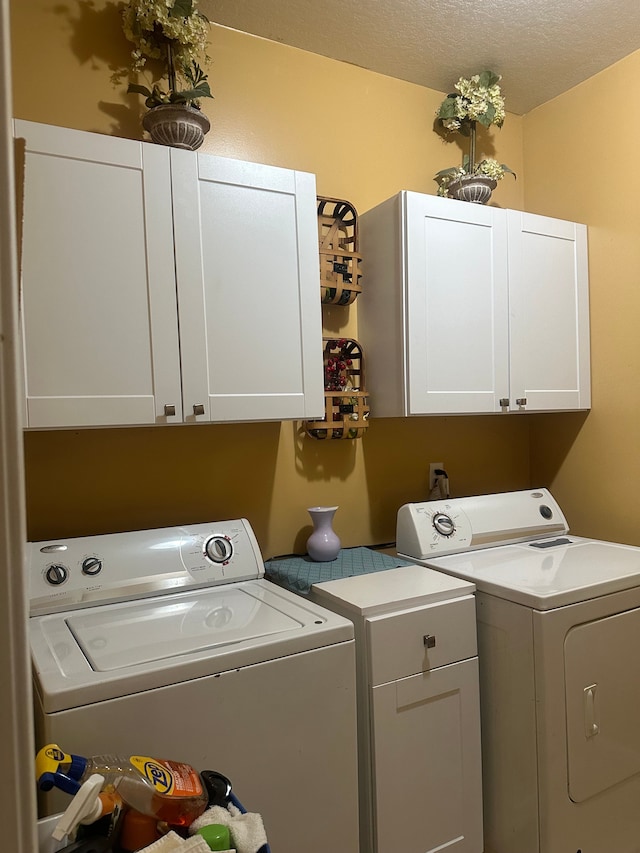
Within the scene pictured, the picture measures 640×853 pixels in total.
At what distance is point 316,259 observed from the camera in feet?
6.12

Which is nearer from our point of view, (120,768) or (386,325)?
(120,768)

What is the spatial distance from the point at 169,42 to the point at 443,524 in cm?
181

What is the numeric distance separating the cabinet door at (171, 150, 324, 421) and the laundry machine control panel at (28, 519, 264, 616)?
390 mm

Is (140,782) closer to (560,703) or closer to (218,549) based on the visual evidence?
(218,549)

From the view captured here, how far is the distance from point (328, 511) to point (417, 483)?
1.93 ft

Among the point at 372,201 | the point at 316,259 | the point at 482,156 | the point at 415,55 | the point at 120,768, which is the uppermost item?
the point at 415,55

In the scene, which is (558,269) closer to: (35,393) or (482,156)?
(482,156)

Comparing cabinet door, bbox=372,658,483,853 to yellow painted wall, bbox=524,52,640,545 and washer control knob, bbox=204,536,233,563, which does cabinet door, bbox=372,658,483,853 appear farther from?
yellow painted wall, bbox=524,52,640,545

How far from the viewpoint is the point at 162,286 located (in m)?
1.63

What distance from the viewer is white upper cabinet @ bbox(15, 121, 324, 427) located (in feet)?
4.90

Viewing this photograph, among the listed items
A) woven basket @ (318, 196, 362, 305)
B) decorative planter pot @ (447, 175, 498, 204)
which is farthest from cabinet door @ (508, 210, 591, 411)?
woven basket @ (318, 196, 362, 305)

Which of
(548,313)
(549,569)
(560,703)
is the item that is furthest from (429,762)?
(548,313)

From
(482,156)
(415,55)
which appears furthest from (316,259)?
(482,156)

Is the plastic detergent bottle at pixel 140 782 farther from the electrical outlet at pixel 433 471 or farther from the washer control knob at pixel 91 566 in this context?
the electrical outlet at pixel 433 471
